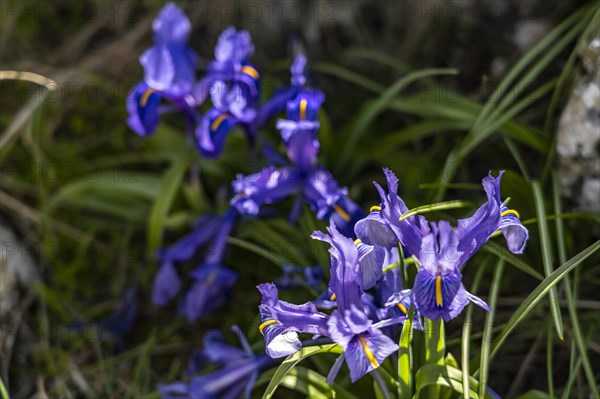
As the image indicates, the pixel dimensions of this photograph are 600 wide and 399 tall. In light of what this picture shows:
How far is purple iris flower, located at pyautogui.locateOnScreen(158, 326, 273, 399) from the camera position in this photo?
2.15 metres

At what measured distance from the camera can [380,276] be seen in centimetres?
172

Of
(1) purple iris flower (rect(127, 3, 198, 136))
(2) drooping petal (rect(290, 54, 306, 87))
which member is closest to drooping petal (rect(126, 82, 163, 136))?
(1) purple iris flower (rect(127, 3, 198, 136))

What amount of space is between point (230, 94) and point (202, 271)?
0.65 metres

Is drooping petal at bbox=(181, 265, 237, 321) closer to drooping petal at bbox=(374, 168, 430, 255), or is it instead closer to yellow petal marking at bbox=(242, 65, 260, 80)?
yellow petal marking at bbox=(242, 65, 260, 80)

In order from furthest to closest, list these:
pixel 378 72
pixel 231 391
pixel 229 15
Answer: pixel 229 15
pixel 378 72
pixel 231 391

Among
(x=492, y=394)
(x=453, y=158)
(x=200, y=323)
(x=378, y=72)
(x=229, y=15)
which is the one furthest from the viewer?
(x=229, y=15)

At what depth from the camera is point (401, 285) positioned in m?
1.86

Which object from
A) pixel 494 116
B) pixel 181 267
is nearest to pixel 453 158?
pixel 494 116

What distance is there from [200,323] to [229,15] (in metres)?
1.61

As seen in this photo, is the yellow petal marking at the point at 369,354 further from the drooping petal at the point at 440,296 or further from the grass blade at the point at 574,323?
the grass blade at the point at 574,323

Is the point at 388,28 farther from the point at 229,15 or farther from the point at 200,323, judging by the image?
the point at 200,323

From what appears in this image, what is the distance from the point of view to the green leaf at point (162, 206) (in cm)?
268

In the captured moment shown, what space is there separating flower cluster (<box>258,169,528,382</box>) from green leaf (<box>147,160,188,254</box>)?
1.10 metres

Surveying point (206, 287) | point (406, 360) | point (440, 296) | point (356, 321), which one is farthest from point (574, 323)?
point (206, 287)
